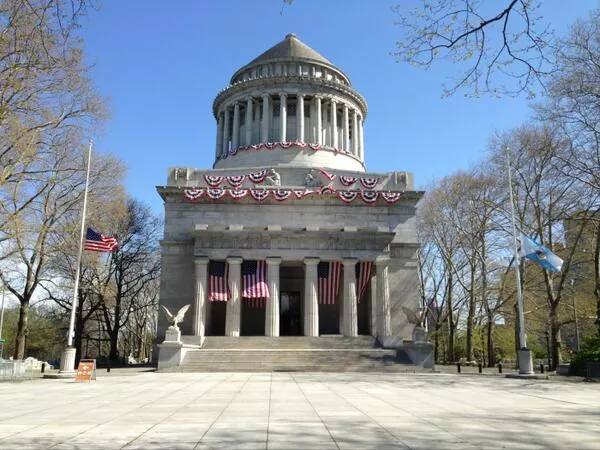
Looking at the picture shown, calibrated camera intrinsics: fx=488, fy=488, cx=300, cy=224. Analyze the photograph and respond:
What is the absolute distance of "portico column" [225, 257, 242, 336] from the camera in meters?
33.4

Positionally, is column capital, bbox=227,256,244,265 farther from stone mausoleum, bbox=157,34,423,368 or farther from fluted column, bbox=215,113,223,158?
fluted column, bbox=215,113,223,158

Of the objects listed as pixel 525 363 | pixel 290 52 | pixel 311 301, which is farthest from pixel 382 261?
pixel 290 52

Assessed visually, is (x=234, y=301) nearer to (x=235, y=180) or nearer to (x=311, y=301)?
(x=311, y=301)

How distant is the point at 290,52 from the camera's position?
55812 mm

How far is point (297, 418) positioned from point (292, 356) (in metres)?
19.4

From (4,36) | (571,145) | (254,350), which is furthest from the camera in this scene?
(254,350)

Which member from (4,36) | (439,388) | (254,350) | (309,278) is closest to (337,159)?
(309,278)

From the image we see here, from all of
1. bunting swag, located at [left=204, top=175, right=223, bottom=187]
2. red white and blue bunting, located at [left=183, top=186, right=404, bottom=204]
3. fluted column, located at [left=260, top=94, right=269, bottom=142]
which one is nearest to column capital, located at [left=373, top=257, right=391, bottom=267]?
red white and blue bunting, located at [left=183, top=186, right=404, bottom=204]

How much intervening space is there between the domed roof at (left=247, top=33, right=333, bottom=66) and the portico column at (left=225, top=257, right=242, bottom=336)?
2908 centimetres

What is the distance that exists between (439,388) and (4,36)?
61.1 feet

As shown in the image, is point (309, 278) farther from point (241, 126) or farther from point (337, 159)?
point (241, 126)

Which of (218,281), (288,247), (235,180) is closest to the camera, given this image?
(218,281)

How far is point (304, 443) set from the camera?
25.4 ft

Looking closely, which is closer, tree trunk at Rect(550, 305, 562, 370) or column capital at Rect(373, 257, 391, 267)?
tree trunk at Rect(550, 305, 562, 370)
